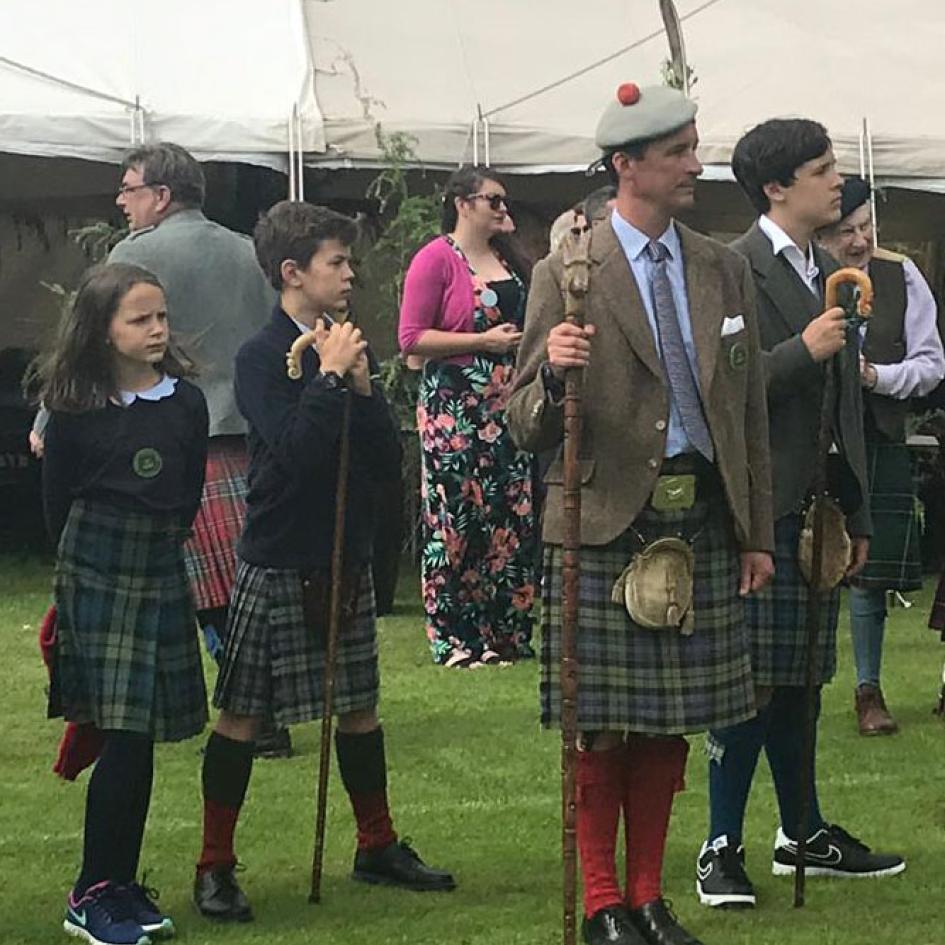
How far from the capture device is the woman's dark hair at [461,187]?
7.43 m

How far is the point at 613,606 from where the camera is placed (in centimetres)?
407

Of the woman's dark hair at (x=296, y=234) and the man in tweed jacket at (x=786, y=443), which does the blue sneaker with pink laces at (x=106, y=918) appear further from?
the woman's dark hair at (x=296, y=234)

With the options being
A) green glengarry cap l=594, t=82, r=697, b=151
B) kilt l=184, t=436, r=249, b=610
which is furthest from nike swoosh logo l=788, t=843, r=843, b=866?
kilt l=184, t=436, r=249, b=610

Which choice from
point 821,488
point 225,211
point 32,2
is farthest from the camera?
point 225,211

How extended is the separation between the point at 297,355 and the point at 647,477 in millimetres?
956

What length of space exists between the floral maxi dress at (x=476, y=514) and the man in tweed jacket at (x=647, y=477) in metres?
3.38

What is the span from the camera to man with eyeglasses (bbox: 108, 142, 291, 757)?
Answer: 235 inches

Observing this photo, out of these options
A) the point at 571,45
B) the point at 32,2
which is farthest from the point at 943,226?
the point at 32,2

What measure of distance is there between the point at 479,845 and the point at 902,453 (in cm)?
193

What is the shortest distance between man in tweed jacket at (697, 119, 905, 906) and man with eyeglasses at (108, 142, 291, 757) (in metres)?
1.86

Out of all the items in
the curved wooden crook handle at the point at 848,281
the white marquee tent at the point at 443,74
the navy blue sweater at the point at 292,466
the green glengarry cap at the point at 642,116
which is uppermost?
the white marquee tent at the point at 443,74

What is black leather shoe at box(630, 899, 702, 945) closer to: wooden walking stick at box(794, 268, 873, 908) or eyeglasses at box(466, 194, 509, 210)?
wooden walking stick at box(794, 268, 873, 908)

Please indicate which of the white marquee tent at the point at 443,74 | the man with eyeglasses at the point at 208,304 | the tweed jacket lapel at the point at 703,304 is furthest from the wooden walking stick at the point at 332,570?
the white marquee tent at the point at 443,74

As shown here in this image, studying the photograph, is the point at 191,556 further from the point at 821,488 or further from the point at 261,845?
the point at 821,488
